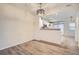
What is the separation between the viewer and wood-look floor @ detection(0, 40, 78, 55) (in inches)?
101

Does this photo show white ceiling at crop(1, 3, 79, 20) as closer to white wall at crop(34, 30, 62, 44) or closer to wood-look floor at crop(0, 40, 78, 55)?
white wall at crop(34, 30, 62, 44)

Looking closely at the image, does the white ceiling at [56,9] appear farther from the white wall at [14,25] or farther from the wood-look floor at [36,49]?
the wood-look floor at [36,49]

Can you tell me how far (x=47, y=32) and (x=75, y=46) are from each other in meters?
0.60

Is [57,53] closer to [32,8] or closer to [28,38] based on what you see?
[28,38]

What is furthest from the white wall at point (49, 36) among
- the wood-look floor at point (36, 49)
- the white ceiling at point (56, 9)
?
the white ceiling at point (56, 9)

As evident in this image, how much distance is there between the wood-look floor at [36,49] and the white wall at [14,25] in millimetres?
104

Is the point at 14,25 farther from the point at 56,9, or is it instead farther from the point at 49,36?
the point at 56,9

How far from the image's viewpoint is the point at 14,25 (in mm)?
2561

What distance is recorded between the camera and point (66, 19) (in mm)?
2531

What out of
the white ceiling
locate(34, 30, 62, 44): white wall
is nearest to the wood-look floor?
locate(34, 30, 62, 44): white wall

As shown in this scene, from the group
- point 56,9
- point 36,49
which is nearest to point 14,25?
point 36,49

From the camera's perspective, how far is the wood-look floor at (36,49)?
8.39ft

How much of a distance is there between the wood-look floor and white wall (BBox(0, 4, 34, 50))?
104 mm
